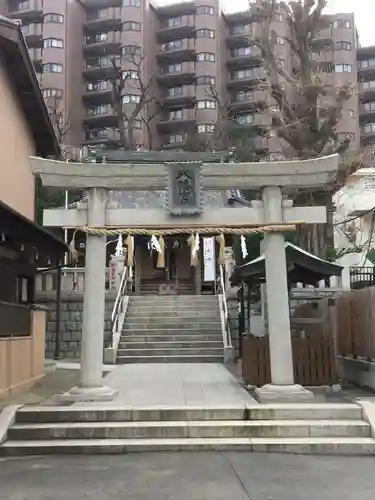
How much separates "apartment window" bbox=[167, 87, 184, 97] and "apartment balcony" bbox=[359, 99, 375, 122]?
18.0 m

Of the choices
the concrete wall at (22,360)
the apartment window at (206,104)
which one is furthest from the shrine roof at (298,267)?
the apartment window at (206,104)

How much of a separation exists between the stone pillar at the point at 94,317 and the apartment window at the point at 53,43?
49785mm

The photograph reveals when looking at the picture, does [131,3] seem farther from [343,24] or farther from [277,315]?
[277,315]

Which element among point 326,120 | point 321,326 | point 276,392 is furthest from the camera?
point 326,120

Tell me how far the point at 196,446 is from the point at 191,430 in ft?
1.38

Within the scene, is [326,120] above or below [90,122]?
below

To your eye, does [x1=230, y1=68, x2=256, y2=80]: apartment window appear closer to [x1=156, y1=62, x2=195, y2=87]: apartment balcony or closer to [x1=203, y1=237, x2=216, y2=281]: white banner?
[x1=156, y1=62, x2=195, y2=87]: apartment balcony

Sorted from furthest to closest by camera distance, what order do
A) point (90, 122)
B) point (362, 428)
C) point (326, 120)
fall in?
point (90, 122) → point (326, 120) → point (362, 428)

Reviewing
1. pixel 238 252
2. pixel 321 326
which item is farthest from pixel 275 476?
pixel 238 252

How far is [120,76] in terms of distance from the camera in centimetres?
4528

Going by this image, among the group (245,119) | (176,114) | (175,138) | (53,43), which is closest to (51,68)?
(53,43)

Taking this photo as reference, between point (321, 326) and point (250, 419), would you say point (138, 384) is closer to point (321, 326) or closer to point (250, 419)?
point (250, 419)

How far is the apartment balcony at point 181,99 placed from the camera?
56.3m

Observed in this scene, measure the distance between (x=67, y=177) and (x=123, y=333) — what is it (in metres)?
9.95
